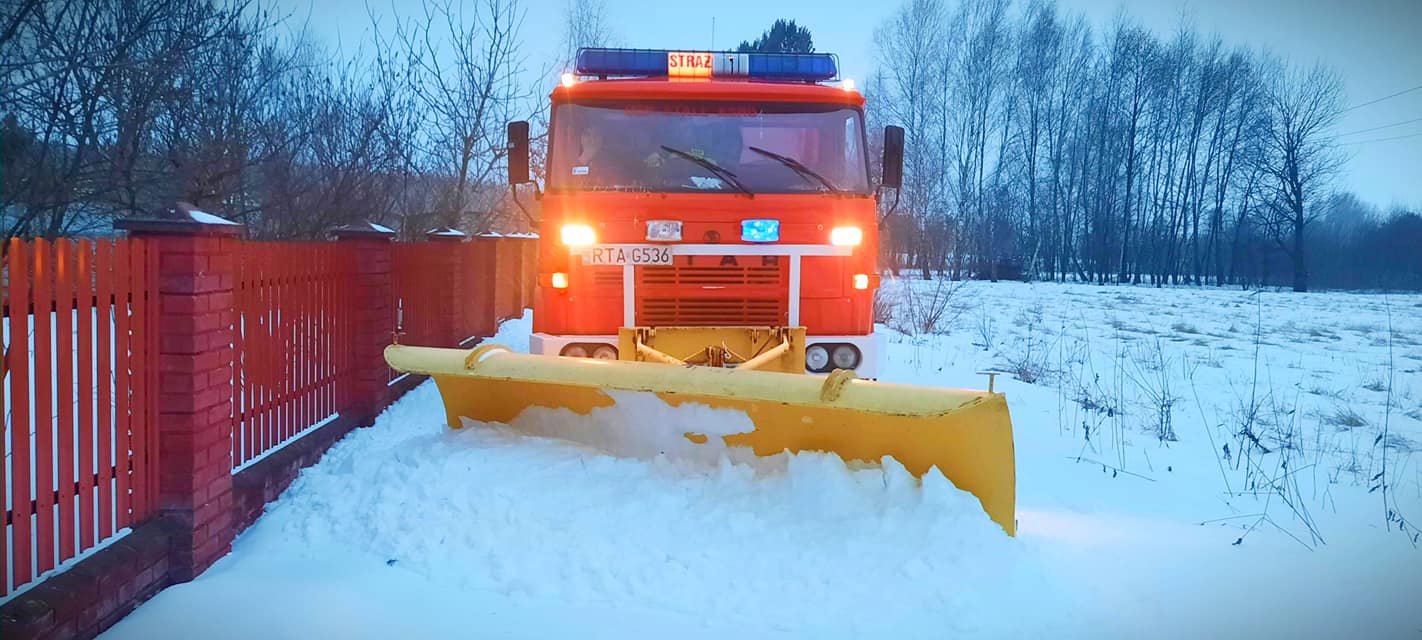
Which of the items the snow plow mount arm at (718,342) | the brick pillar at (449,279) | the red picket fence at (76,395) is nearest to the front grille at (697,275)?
the snow plow mount arm at (718,342)

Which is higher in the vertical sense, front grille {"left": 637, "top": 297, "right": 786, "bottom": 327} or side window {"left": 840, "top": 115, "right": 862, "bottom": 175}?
side window {"left": 840, "top": 115, "right": 862, "bottom": 175}

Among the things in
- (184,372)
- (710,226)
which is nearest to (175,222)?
(184,372)

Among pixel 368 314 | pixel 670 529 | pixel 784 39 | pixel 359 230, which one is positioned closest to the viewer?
pixel 670 529

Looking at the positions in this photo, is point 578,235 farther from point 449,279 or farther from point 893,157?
point 449,279

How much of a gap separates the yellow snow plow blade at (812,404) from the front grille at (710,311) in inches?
28.0

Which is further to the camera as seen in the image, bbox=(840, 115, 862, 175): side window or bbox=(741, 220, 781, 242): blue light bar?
bbox=(840, 115, 862, 175): side window

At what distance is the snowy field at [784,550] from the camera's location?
344cm

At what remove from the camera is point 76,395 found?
3205 mm

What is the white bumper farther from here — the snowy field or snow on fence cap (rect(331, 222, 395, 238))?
snow on fence cap (rect(331, 222, 395, 238))

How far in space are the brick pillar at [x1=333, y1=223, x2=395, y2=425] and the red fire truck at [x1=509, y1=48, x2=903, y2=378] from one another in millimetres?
1531

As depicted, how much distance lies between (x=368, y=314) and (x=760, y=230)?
304cm

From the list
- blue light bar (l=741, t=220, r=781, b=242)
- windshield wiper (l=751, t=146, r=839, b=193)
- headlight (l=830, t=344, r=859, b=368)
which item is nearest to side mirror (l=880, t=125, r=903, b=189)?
windshield wiper (l=751, t=146, r=839, b=193)

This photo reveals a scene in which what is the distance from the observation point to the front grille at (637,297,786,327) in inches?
212

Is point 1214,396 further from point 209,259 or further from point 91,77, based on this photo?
point 91,77
